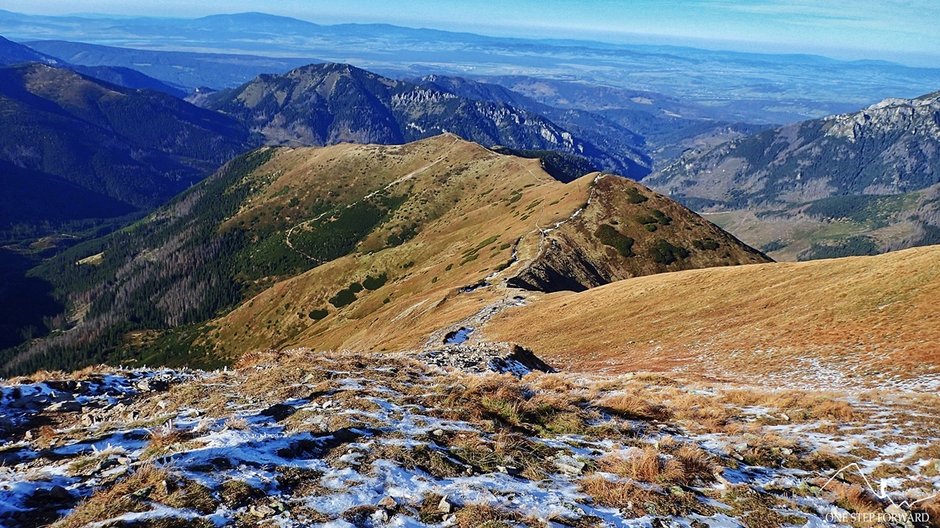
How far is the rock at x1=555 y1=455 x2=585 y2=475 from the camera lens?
43.7 ft

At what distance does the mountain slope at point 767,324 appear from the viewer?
28.4 m

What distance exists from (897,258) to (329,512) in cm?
4897

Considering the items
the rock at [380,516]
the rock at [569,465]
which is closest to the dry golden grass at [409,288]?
the rock at [569,465]

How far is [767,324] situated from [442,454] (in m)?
33.0

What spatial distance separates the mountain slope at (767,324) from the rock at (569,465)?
66.4 feet

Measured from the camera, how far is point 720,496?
12406mm

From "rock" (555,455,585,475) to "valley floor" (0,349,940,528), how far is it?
0.19 feet

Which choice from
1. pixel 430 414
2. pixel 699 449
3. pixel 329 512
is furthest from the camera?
pixel 430 414

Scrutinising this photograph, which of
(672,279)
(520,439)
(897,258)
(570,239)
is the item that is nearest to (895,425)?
(520,439)

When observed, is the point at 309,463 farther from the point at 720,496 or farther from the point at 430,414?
the point at 720,496

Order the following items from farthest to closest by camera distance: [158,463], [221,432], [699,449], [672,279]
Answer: [672,279]
[699,449]
[221,432]
[158,463]

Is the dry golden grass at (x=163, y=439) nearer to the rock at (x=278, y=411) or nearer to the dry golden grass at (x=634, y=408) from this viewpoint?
the rock at (x=278, y=411)

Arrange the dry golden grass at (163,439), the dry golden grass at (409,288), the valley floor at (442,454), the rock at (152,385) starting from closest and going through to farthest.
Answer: the valley floor at (442,454) < the dry golden grass at (163,439) < the rock at (152,385) < the dry golden grass at (409,288)

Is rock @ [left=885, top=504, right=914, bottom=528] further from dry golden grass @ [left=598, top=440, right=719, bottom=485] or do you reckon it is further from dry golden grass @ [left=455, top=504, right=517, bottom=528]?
dry golden grass @ [left=455, top=504, right=517, bottom=528]
